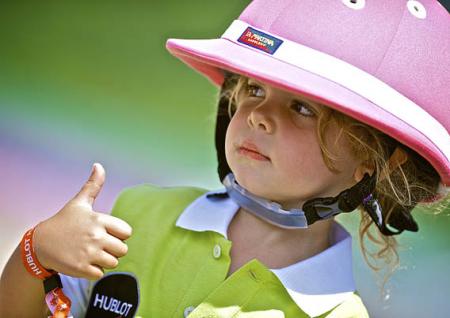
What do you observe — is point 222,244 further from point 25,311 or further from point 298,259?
point 25,311

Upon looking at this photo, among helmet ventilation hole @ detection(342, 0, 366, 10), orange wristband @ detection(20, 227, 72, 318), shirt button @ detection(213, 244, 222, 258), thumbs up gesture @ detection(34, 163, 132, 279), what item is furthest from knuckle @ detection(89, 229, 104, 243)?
helmet ventilation hole @ detection(342, 0, 366, 10)

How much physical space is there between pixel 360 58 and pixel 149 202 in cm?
45

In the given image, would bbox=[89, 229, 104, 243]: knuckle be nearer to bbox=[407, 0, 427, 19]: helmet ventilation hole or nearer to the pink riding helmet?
the pink riding helmet

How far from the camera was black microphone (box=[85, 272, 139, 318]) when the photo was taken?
4.07 feet

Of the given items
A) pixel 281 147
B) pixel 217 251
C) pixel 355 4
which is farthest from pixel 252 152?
pixel 355 4

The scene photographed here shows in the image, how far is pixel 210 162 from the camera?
213 cm

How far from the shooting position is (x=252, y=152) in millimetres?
1196

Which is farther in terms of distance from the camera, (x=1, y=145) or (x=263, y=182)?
(x=1, y=145)

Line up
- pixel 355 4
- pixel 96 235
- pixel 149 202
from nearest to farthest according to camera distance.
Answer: pixel 96 235
pixel 355 4
pixel 149 202

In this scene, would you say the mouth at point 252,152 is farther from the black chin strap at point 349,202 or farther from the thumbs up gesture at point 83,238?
the thumbs up gesture at point 83,238

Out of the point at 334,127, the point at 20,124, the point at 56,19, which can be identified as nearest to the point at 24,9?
the point at 56,19

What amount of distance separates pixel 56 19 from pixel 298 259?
134 centimetres

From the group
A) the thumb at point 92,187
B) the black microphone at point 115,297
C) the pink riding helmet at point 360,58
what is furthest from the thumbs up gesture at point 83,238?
the pink riding helmet at point 360,58

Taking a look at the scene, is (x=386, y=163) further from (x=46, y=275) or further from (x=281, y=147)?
(x=46, y=275)
